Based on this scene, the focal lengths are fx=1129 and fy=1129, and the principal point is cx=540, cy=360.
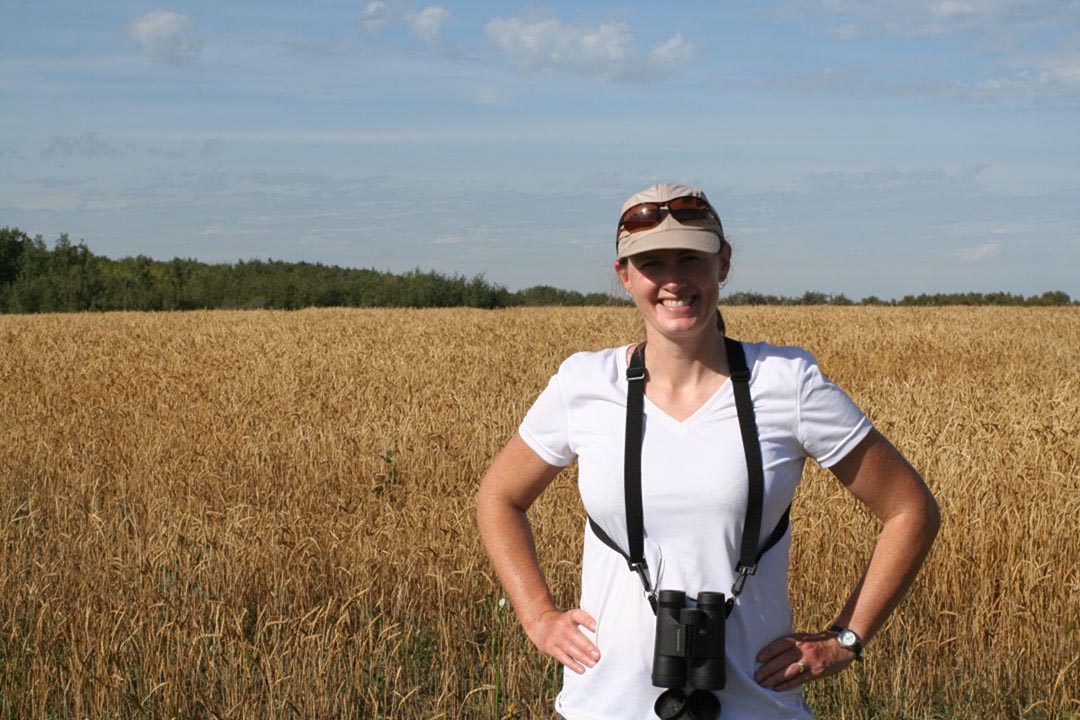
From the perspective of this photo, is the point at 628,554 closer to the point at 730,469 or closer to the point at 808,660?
the point at 730,469

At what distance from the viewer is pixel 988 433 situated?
26.2 feet

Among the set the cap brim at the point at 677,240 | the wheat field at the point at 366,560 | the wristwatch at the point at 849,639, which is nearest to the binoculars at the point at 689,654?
the wristwatch at the point at 849,639

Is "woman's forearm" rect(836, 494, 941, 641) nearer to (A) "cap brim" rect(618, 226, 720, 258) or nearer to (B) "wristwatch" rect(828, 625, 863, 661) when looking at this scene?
(B) "wristwatch" rect(828, 625, 863, 661)

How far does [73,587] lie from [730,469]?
4.01 metres

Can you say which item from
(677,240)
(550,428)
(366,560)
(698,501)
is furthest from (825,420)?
(366,560)

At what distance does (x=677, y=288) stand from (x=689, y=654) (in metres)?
0.68

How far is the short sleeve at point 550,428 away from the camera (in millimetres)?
2283

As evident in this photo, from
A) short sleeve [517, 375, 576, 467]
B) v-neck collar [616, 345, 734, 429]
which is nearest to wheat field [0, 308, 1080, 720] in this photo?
short sleeve [517, 375, 576, 467]

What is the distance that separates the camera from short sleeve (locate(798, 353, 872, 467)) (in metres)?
2.11

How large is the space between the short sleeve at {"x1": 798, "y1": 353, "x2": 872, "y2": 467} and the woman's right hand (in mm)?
557

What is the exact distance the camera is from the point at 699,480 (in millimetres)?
2098

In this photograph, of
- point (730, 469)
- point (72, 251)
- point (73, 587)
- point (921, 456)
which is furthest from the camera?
point (72, 251)

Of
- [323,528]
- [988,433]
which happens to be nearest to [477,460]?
[323,528]

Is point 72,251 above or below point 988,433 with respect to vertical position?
above
